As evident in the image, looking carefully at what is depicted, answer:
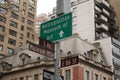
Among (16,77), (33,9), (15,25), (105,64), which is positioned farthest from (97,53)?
→ (33,9)

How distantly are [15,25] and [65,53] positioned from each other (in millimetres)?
29812

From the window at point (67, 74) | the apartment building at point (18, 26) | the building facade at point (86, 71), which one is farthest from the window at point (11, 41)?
the window at point (67, 74)

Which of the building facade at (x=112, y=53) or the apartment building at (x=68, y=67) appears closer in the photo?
the apartment building at (x=68, y=67)

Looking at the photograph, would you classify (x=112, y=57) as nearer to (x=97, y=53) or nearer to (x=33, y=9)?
(x=97, y=53)

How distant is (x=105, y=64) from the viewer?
174ft

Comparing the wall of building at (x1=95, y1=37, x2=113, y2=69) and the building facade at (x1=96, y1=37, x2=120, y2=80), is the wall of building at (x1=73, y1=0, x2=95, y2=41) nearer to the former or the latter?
the building facade at (x1=96, y1=37, x2=120, y2=80)

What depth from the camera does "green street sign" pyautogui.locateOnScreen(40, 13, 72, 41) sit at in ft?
36.0

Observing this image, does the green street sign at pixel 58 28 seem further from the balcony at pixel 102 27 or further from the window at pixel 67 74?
the balcony at pixel 102 27

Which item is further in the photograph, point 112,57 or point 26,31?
point 26,31

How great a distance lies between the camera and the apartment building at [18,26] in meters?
71.6

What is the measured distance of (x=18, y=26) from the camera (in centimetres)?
7675

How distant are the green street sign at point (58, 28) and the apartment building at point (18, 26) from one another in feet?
189

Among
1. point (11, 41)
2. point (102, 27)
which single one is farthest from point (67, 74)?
point (102, 27)

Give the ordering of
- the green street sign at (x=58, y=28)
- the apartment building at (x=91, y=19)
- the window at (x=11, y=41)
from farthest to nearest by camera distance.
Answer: the window at (x=11, y=41)
the apartment building at (x=91, y=19)
the green street sign at (x=58, y=28)
